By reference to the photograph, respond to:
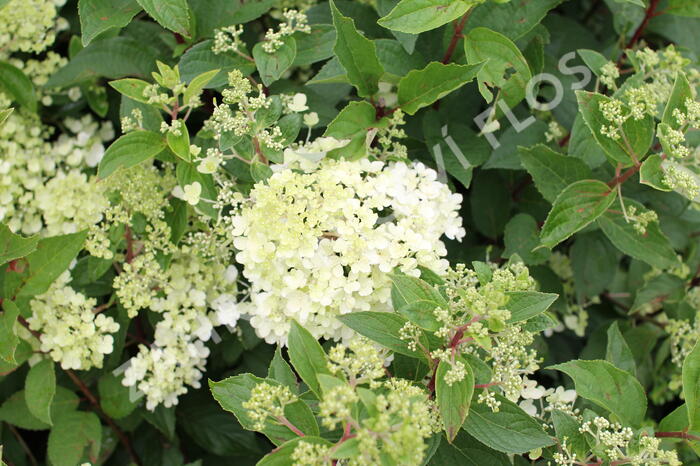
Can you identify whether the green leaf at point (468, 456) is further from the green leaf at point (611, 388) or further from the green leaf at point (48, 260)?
the green leaf at point (48, 260)

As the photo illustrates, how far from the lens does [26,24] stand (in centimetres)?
189

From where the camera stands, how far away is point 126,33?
1970mm

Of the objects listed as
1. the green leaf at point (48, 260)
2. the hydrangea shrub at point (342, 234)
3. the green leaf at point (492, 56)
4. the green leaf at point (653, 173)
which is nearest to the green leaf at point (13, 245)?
the hydrangea shrub at point (342, 234)

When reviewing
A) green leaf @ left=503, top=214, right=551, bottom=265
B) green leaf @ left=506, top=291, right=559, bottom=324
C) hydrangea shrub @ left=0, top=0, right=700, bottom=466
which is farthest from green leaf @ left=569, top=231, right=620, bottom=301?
green leaf @ left=506, top=291, right=559, bottom=324

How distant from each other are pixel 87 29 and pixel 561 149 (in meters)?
1.27

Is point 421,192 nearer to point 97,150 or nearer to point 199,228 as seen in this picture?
point 199,228

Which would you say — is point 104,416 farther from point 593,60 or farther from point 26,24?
point 593,60

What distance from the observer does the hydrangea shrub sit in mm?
1293

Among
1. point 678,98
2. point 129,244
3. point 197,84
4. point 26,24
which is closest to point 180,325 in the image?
point 129,244

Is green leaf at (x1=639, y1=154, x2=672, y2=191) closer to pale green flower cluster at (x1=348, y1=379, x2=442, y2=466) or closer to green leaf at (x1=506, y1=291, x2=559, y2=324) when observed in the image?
green leaf at (x1=506, y1=291, x2=559, y2=324)

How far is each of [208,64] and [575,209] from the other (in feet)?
3.09

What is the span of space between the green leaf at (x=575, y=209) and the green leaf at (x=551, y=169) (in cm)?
9

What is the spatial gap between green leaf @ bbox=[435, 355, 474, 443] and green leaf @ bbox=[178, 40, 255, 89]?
0.89 m

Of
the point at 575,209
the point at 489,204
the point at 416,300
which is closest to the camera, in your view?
the point at 416,300
